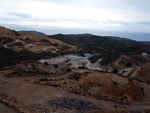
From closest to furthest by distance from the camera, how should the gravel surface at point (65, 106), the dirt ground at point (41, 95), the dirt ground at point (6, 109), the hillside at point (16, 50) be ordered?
the dirt ground at point (6, 109), the gravel surface at point (65, 106), the dirt ground at point (41, 95), the hillside at point (16, 50)

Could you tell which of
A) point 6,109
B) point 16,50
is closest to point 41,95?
point 6,109

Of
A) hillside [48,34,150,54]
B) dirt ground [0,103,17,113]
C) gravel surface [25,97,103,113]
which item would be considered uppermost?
hillside [48,34,150,54]

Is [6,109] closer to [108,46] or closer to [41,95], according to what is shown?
[41,95]

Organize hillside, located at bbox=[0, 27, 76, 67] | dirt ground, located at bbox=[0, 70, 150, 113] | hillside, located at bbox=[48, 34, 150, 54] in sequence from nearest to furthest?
dirt ground, located at bbox=[0, 70, 150, 113] → hillside, located at bbox=[0, 27, 76, 67] → hillside, located at bbox=[48, 34, 150, 54]

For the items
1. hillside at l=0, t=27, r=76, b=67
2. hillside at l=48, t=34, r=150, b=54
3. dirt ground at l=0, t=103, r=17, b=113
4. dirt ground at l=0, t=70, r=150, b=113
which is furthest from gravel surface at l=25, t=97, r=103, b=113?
hillside at l=48, t=34, r=150, b=54

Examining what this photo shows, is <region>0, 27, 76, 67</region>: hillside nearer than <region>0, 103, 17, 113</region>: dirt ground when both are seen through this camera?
No

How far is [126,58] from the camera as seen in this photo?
49.3 metres

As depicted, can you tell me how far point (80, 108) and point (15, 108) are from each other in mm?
5253

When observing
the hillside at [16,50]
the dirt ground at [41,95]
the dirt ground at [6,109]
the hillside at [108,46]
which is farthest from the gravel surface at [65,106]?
the hillside at [108,46]

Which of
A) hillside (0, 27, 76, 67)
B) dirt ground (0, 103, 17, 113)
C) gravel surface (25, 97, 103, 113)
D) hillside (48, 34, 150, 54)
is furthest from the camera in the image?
hillside (48, 34, 150, 54)

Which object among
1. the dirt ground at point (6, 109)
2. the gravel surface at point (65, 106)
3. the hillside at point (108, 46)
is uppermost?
the hillside at point (108, 46)

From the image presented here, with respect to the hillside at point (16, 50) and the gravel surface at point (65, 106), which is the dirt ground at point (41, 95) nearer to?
the gravel surface at point (65, 106)

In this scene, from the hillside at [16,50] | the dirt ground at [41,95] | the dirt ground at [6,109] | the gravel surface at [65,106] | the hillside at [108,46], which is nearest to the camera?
the dirt ground at [6,109]

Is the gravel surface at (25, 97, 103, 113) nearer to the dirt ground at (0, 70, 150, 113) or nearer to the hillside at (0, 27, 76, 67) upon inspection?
the dirt ground at (0, 70, 150, 113)
